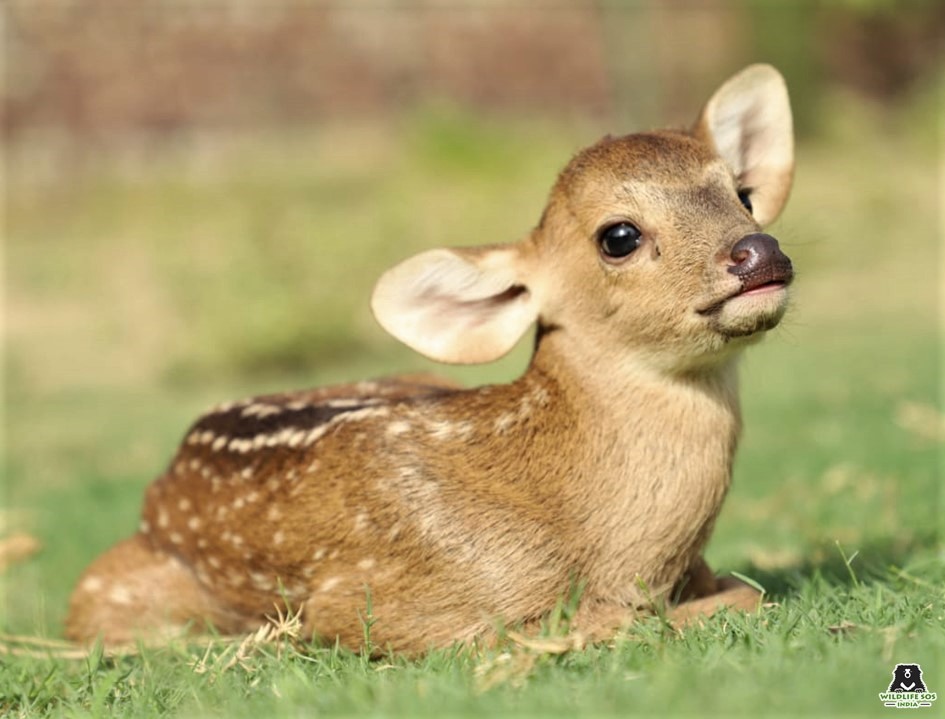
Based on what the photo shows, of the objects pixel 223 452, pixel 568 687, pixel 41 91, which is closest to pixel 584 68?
pixel 41 91

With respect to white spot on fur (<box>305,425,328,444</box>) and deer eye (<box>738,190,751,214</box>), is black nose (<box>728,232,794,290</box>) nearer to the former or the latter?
deer eye (<box>738,190,751,214</box>)

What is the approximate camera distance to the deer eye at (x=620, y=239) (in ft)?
13.9

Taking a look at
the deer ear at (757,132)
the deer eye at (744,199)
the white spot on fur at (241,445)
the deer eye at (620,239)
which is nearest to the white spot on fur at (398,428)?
the white spot on fur at (241,445)

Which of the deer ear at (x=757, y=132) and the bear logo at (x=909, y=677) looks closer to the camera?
the bear logo at (x=909, y=677)

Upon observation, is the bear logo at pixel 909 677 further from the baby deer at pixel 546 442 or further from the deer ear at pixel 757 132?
the deer ear at pixel 757 132

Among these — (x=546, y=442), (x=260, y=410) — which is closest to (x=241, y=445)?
(x=260, y=410)

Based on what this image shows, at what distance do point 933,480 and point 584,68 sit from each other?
49.4ft

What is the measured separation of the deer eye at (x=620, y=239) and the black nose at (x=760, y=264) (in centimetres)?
36

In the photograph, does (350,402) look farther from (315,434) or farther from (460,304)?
(460,304)

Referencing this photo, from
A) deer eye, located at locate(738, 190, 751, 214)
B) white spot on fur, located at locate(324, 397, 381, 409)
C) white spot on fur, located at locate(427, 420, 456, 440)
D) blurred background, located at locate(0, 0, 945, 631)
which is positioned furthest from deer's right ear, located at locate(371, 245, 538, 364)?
blurred background, located at locate(0, 0, 945, 631)

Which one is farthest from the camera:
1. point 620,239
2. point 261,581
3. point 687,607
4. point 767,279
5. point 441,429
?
point 261,581

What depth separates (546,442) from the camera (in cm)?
427

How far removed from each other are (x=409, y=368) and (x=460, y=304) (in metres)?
8.66

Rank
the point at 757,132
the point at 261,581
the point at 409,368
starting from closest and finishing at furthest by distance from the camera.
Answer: the point at 261,581, the point at 757,132, the point at 409,368
